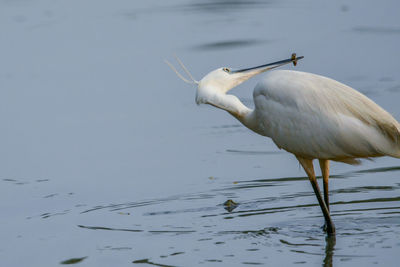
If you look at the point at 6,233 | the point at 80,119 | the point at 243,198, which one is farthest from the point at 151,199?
the point at 80,119

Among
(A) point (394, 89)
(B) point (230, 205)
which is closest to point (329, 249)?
(B) point (230, 205)

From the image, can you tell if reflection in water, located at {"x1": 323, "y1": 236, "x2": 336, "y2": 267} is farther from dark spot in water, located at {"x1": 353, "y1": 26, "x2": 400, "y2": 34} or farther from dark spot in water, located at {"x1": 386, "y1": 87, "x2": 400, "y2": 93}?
dark spot in water, located at {"x1": 353, "y1": 26, "x2": 400, "y2": 34}

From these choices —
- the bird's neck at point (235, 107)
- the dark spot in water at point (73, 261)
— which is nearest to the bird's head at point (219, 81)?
the bird's neck at point (235, 107)

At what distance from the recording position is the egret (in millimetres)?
6797

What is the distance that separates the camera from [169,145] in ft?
32.1

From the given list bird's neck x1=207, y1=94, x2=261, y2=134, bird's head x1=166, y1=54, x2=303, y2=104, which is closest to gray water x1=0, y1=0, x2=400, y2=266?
bird's neck x1=207, y1=94, x2=261, y2=134

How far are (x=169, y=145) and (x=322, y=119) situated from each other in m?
3.12

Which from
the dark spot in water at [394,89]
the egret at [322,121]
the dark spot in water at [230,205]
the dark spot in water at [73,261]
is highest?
the dark spot in water at [394,89]

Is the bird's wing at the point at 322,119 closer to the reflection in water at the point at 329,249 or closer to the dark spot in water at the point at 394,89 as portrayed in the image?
the reflection in water at the point at 329,249

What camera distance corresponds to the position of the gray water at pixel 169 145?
23.1 feet

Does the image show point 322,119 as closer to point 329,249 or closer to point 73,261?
point 329,249

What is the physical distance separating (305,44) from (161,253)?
21.6ft

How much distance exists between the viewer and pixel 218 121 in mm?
10586

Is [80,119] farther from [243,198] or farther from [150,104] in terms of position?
[243,198]
